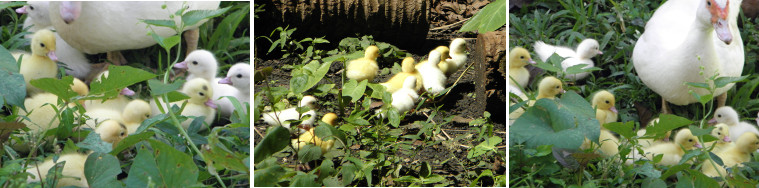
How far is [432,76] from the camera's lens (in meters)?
1.78

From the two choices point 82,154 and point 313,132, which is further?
point 82,154

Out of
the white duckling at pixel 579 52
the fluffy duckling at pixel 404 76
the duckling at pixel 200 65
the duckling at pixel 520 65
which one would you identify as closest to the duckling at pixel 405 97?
the fluffy duckling at pixel 404 76

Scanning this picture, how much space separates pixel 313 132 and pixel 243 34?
2.30ft

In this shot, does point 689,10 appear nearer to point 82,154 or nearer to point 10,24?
point 82,154

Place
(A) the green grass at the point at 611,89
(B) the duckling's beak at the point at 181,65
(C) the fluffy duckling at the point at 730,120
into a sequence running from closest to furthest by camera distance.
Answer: (A) the green grass at the point at 611,89 < (B) the duckling's beak at the point at 181,65 < (C) the fluffy duckling at the point at 730,120

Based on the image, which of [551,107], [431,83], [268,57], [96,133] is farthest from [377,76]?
[96,133]

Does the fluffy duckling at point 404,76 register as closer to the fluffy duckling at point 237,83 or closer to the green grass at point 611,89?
the green grass at point 611,89

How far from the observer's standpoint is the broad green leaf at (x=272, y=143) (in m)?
1.66

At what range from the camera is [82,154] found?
2002 millimetres

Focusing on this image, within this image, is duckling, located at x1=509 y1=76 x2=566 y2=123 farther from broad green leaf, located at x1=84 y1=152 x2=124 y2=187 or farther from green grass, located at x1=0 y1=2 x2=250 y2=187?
broad green leaf, located at x1=84 y1=152 x2=124 y2=187

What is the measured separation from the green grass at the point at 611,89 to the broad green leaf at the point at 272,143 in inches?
21.1

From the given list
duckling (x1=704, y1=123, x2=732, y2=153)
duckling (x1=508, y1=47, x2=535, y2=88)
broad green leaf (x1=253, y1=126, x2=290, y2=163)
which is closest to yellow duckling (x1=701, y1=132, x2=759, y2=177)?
duckling (x1=704, y1=123, x2=732, y2=153)

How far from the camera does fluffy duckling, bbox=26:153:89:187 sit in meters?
1.90

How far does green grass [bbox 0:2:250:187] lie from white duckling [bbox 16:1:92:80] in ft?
0.16
